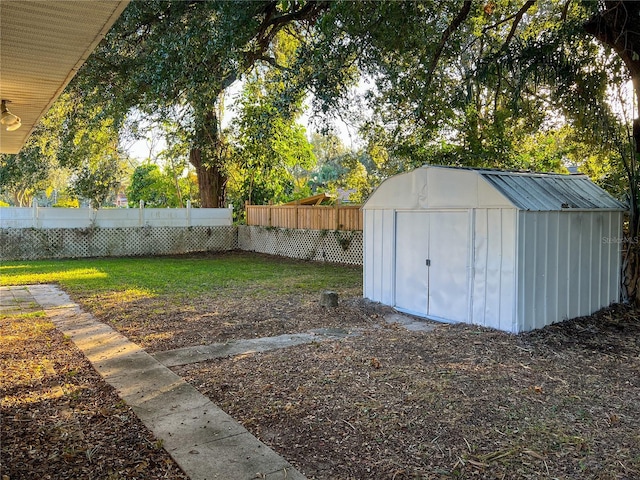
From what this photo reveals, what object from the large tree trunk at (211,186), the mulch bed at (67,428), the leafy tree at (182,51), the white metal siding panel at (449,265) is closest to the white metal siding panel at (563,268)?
the white metal siding panel at (449,265)

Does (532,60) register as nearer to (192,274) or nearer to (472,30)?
(472,30)

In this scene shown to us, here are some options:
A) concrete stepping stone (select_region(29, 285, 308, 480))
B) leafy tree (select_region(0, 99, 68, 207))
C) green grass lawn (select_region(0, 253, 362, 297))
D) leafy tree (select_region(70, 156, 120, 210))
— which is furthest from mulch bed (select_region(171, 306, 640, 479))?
leafy tree (select_region(70, 156, 120, 210))

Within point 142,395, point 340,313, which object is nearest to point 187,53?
point 340,313

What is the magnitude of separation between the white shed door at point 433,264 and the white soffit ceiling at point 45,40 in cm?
484

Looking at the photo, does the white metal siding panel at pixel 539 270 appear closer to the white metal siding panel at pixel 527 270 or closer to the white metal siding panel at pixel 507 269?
the white metal siding panel at pixel 527 270

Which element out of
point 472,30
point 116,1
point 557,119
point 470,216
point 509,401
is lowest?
point 509,401

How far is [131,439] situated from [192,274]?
885cm

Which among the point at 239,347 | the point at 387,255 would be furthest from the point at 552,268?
the point at 239,347

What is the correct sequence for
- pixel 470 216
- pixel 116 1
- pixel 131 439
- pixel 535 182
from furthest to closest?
pixel 535 182 < pixel 470 216 < pixel 131 439 < pixel 116 1

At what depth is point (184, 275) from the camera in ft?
38.5

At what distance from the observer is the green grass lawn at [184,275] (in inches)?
385

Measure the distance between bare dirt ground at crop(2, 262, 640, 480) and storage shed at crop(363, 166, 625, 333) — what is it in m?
0.46

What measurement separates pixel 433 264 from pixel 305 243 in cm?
872

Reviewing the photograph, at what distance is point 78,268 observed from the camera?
13008 mm
